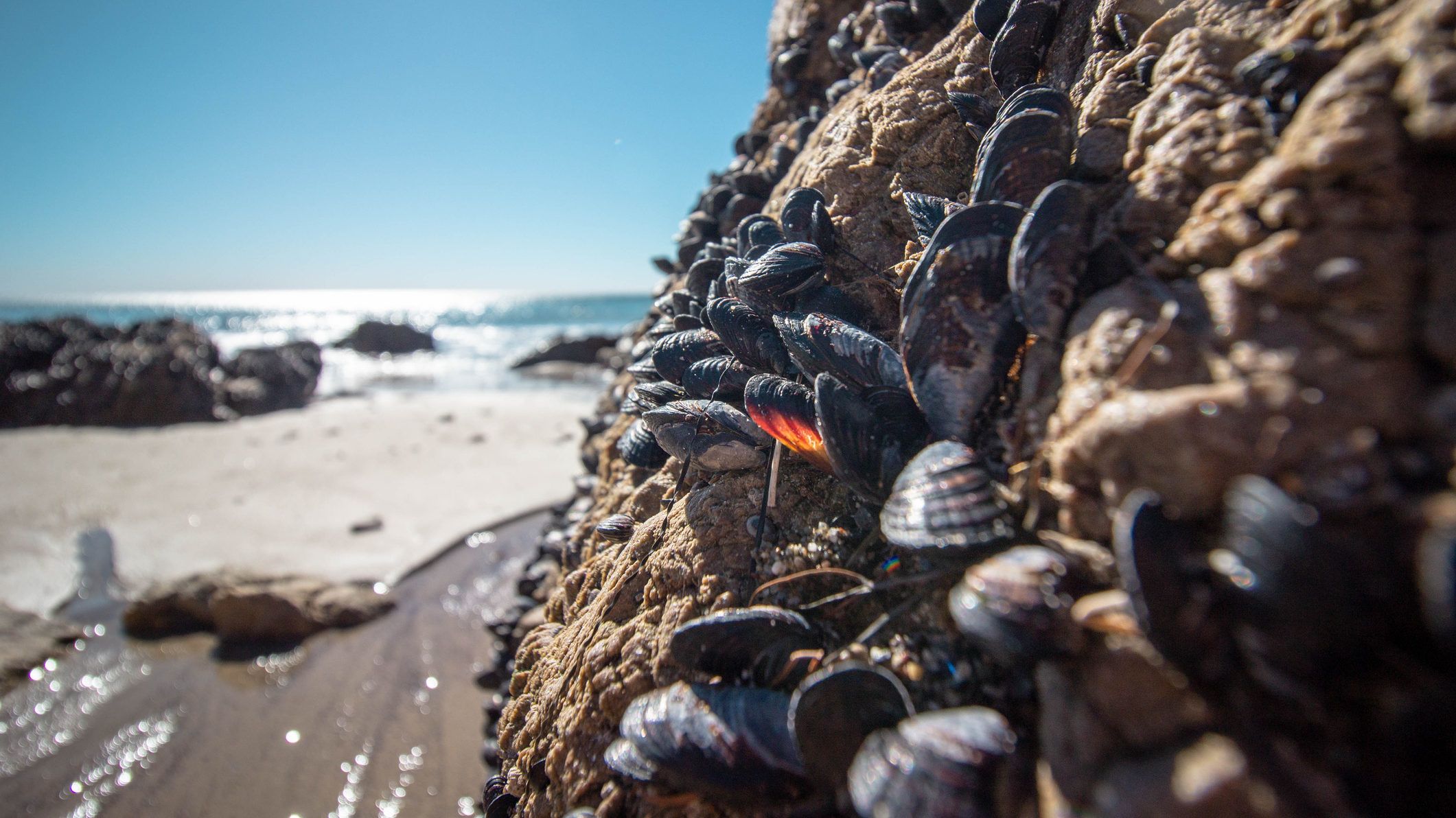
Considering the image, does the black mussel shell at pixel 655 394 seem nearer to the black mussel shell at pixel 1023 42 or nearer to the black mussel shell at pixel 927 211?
the black mussel shell at pixel 927 211

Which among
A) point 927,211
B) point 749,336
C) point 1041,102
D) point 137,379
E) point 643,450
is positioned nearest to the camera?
point 1041,102

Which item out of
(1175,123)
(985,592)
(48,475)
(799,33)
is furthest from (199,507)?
(1175,123)

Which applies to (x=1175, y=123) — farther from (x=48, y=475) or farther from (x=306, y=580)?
(x=48, y=475)

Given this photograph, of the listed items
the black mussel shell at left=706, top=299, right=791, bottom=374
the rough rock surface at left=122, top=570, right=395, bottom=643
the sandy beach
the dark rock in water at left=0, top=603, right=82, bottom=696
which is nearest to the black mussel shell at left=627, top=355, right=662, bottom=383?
the black mussel shell at left=706, top=299, right=791, bottom=374

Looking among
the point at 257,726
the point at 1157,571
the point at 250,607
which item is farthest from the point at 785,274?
the point at 250,607

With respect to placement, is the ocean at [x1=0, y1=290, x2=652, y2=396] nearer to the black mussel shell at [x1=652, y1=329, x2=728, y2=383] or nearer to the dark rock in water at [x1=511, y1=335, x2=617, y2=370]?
the dark rock in water at [x1=511, y1=335, x2=617, y2=370]

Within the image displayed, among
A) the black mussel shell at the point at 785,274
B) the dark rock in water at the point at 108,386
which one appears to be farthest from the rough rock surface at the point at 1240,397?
the dark rock in water at the point at 108,386

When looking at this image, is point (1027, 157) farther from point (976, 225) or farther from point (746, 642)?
point (746, 642)

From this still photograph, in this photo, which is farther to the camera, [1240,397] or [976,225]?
[976,225]

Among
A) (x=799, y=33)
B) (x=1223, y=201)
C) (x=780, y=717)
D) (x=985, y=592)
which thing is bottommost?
(x=780, y=717)
